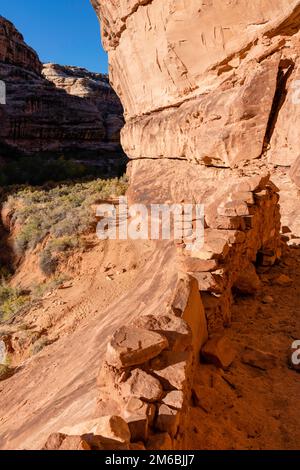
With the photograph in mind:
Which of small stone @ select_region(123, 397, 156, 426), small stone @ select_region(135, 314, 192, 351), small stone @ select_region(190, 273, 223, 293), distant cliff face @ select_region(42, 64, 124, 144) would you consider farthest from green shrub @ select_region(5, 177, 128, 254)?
distant cliff face @ select_region(42, 64, 124, 144)

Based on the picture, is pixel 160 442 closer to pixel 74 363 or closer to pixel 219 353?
pixel 219 353

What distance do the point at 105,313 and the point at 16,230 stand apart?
8.52m

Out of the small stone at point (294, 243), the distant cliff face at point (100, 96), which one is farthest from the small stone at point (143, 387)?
the distant cliff face at point (100, 96)

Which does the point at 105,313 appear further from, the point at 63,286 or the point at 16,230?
the point at 16,230

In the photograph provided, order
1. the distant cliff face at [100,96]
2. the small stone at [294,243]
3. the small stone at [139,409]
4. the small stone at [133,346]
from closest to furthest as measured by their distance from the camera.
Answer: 1. the small stone at [139,409]
2. the small stone at [133,346]
3. the small stone at [294,243]
4. the distant cliff face at [100,96]

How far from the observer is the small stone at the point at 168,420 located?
1752 mm

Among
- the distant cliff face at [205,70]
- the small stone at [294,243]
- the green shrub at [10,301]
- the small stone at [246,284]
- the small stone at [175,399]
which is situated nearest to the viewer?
the small stone at [175,399]

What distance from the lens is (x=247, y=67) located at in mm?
9312

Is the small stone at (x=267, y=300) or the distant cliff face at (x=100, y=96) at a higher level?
the distant cliff face at (x=100, y=96)

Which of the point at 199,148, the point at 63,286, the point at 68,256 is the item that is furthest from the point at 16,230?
the point at 199,148

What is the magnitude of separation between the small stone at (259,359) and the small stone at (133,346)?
120 cm

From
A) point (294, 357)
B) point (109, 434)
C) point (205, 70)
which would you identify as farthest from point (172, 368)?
point (205, 70)

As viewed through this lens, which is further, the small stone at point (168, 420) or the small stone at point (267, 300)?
the small stone at point (267, 300)

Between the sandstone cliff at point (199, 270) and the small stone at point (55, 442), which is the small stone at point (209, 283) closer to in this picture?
the sandstone cliff at point (199, 270)
